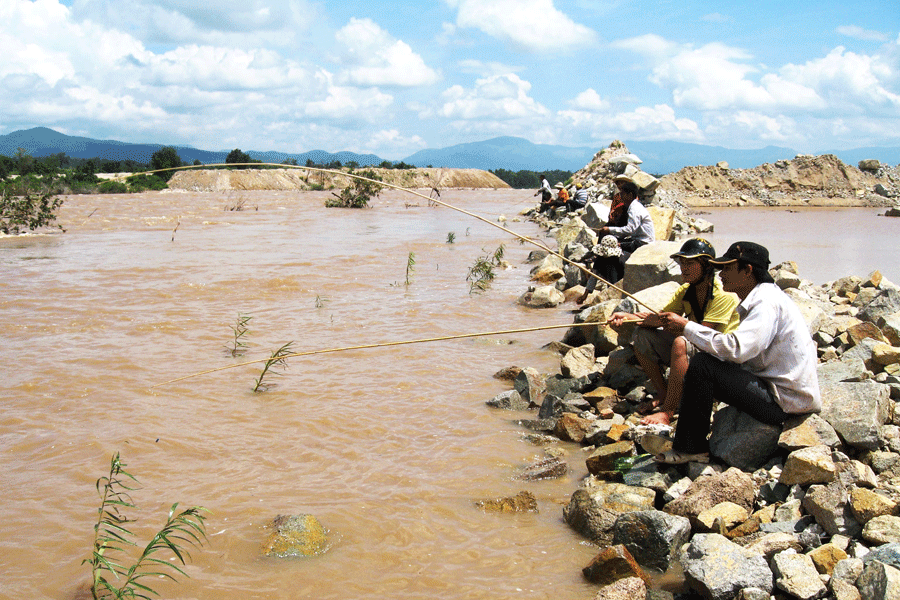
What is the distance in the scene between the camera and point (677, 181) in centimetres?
3309

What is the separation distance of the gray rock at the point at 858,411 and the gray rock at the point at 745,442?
1.14 feet

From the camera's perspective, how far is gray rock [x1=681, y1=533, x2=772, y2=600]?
273 cm

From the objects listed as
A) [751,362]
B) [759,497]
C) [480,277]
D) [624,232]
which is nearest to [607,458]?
[759,497]

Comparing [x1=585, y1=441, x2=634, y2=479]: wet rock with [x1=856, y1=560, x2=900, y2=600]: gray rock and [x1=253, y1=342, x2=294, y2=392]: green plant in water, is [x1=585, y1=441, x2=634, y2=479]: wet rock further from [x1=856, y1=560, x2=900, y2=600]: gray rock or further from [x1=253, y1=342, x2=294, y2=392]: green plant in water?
[x1=253, y1=342, x2=294, y2=392]: green plant in water

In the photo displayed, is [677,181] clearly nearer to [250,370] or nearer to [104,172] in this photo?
[250,370]

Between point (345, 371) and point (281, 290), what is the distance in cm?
455

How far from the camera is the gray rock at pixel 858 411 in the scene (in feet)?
11.6

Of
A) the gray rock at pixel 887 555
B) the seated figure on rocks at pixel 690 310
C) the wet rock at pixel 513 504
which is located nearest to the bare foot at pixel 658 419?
the seated figure on rocks at pixel 690 310

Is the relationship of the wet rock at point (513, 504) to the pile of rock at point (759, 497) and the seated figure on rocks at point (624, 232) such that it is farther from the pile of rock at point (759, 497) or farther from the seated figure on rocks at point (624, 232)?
the seated figure on rocks at point (624, 232)

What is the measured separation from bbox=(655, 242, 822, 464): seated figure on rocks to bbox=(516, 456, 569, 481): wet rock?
0.68 m

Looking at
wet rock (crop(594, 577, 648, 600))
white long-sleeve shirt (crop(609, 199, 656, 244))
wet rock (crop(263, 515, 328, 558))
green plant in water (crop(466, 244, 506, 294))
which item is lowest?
wet rock (crop(263, 515, 328, 558))

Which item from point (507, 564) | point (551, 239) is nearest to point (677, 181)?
point (551, 239)

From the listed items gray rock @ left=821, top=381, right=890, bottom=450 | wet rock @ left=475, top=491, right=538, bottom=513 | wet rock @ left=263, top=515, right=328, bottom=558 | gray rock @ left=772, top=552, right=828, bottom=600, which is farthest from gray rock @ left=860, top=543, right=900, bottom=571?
wet rock @ left=263, top=515, right=328, bottom=558

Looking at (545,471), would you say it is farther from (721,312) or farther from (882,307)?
(882,307)
